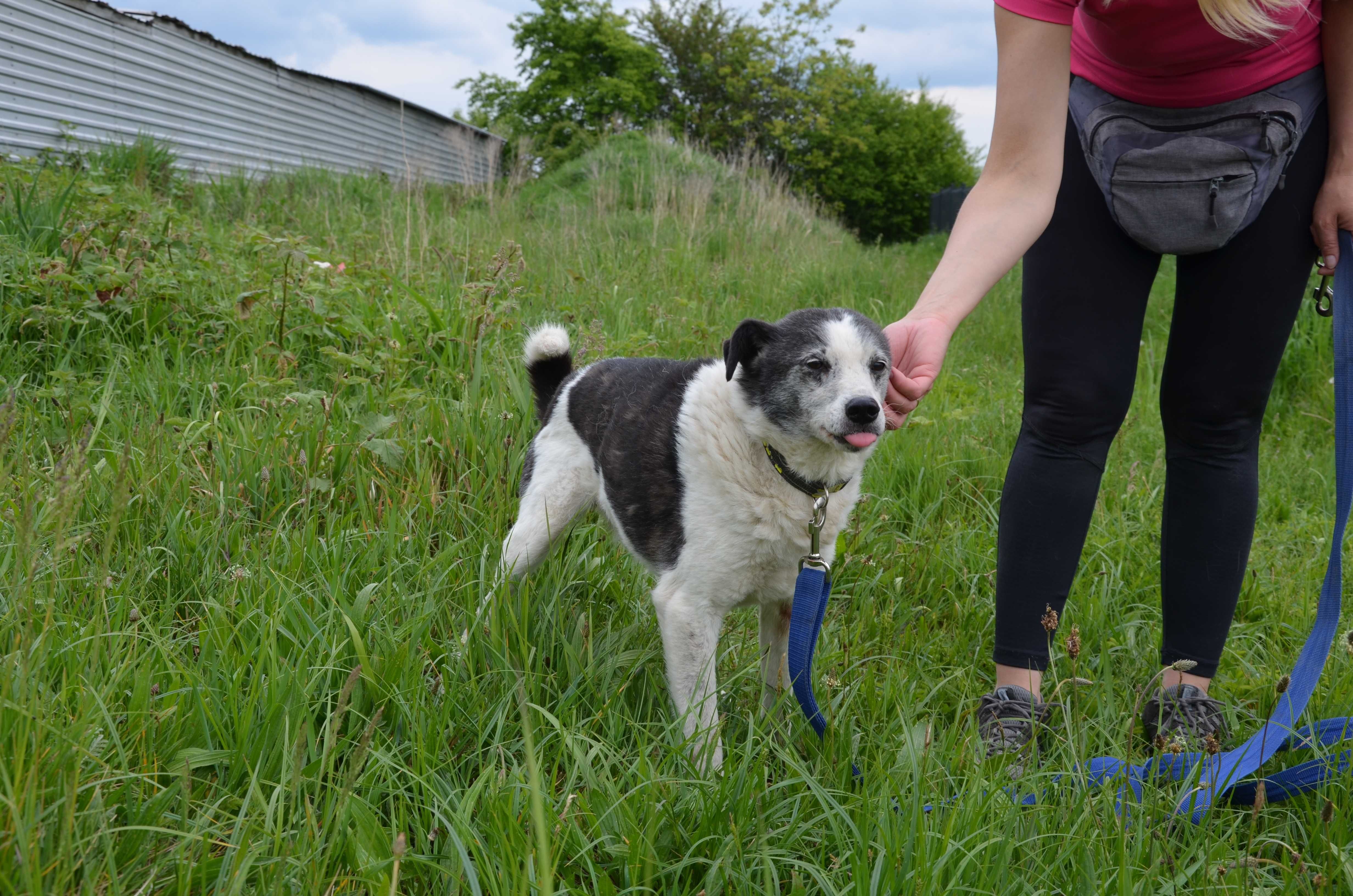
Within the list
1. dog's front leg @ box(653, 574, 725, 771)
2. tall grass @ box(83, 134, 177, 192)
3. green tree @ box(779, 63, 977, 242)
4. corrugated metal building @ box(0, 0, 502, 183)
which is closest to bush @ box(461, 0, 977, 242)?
green tree @ box(779, 63, 977, 242)

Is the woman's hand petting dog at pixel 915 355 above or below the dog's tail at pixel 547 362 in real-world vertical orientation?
above

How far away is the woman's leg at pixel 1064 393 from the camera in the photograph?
2.01 metres

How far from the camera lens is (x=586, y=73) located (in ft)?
111

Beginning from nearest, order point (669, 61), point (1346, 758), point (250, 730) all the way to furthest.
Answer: point (250, 730) < point (1346, 758) < point (669, 61)

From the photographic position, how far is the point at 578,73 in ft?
110

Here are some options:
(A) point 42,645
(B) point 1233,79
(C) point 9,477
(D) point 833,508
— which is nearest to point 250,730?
(A) point 42,645

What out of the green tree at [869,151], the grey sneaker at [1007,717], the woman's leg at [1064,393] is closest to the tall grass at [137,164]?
the woman's leg at [1064,393]

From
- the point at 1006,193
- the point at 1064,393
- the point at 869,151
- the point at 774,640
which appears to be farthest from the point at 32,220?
the point at 869,151

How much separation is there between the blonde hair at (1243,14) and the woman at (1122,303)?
11mm

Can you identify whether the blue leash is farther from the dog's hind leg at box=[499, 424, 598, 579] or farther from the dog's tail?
the dog's tail

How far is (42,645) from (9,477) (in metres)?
0.68

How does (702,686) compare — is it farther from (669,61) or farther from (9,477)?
(669,61)

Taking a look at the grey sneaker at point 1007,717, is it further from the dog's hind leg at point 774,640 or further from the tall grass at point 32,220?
the tall grass at point 32,220

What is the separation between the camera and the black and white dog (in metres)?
2.16
